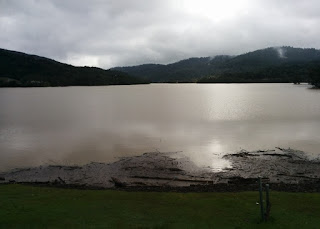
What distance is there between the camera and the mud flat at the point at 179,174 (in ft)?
79.1

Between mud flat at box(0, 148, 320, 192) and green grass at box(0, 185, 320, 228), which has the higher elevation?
green grass at box(0, 185, 320, 228)

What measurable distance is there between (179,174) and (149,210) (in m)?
12.3

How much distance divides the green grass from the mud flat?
4.41 meters

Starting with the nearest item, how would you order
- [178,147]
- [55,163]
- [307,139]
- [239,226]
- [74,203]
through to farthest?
[239,226]
[74,203]
[55,163]
[178,147]
[307,139]

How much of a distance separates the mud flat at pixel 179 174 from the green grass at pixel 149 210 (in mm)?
4406

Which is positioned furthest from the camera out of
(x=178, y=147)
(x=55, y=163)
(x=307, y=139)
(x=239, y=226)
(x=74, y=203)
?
(x=307, y=139)

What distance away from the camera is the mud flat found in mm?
24109

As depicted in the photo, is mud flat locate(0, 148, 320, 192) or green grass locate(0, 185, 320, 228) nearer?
green grass locate(0, 185, 320, 228)

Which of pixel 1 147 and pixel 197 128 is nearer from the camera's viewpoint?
pixel 1 147

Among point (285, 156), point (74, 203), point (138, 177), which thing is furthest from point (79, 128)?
point (74, 203)

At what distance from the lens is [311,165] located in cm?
2970

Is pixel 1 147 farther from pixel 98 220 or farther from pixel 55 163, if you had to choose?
pixel 98 220

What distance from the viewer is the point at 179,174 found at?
92.4 feet

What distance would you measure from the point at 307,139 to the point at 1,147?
1622 inches
